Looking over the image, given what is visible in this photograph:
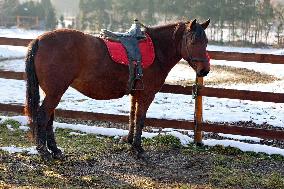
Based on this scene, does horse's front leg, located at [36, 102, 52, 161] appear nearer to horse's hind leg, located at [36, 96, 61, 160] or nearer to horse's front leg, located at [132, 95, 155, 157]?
horse's hind leg, located at [36, 96, 61, 160]

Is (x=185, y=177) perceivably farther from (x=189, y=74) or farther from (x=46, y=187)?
(x=189, y=74)

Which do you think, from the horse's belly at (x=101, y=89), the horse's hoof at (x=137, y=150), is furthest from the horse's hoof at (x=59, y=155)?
the horse's hoof at (x=137, y=150)

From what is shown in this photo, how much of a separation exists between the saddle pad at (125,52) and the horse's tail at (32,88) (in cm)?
108

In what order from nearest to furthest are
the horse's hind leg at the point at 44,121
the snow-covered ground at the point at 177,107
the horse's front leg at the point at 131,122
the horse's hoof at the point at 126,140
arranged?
the horse's hind leg at the point at 44,121 → the horse's front leg at the point at 131,122 → the horse's hoof at the point at 126,140 → the snow-covered ground at the point at 177,107

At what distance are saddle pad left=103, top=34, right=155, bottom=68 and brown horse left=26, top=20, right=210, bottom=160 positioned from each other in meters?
0.08

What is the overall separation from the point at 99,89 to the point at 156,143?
5.35ft

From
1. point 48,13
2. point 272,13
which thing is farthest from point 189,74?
point 48,13

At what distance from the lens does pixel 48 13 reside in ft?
161

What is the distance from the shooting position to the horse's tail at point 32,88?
18.1 ft

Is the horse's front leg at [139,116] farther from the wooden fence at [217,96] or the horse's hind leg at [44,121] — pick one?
the horse's hind leg at [44,121]

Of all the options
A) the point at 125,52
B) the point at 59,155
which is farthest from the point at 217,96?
the point at 59,155

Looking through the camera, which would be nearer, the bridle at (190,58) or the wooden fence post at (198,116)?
the bridle at (190,58)

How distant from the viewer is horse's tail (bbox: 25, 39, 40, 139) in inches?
217

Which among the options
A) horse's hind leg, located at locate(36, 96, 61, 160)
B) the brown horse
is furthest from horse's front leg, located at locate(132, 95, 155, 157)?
horse's hind leg, located at locate(36, 96, 61, 160)
